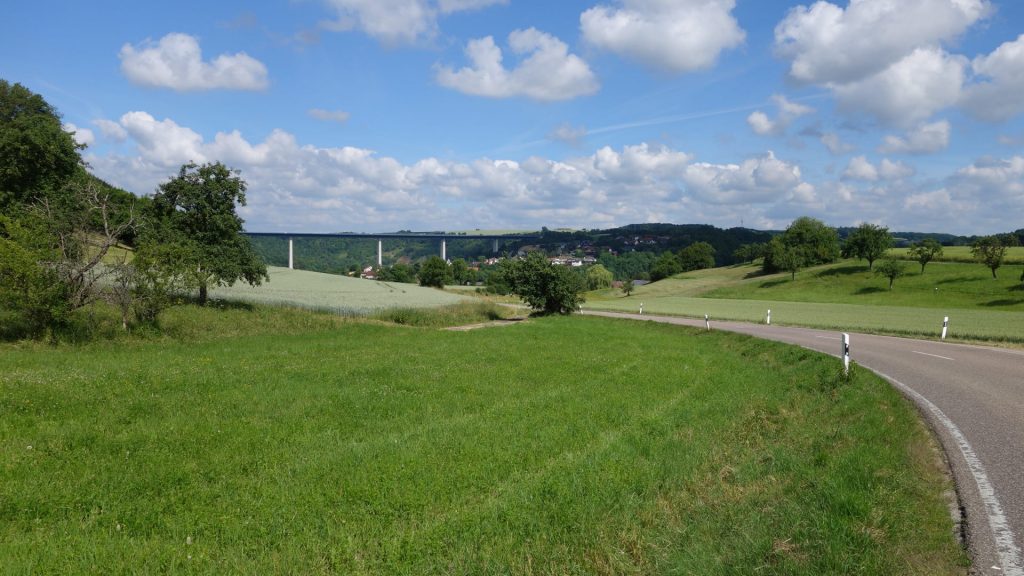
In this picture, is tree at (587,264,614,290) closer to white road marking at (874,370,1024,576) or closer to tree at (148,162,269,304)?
tree at (148,162,269,304)

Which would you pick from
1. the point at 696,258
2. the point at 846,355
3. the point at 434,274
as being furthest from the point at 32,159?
the point at 696,258

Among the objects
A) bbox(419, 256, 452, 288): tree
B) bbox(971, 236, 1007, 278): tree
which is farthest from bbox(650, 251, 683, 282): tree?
bbox(971, 236, 1007, 278): tree

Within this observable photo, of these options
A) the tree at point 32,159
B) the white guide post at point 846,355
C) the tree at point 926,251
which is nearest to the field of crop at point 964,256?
the tree at point 926,251

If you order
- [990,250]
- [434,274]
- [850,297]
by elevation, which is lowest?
[434,274]

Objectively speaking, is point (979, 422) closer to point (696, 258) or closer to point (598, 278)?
point (598, 278)

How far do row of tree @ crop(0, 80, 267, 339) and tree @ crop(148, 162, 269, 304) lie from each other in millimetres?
62

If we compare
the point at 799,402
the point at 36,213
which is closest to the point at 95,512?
the point at 799,402

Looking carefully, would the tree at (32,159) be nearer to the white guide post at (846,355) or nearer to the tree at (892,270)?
the white guide post at (846,355)

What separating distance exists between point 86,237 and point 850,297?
79.5 metres

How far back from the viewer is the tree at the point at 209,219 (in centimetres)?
3366

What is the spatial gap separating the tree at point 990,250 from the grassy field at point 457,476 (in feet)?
245

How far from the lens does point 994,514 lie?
5.79 meters

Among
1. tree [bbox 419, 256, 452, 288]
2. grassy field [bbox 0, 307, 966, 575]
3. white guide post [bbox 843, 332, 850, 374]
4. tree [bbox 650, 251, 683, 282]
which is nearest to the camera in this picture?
grassy field [bbox 0, 307, 966, 575]

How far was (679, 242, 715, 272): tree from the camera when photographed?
534 feet
